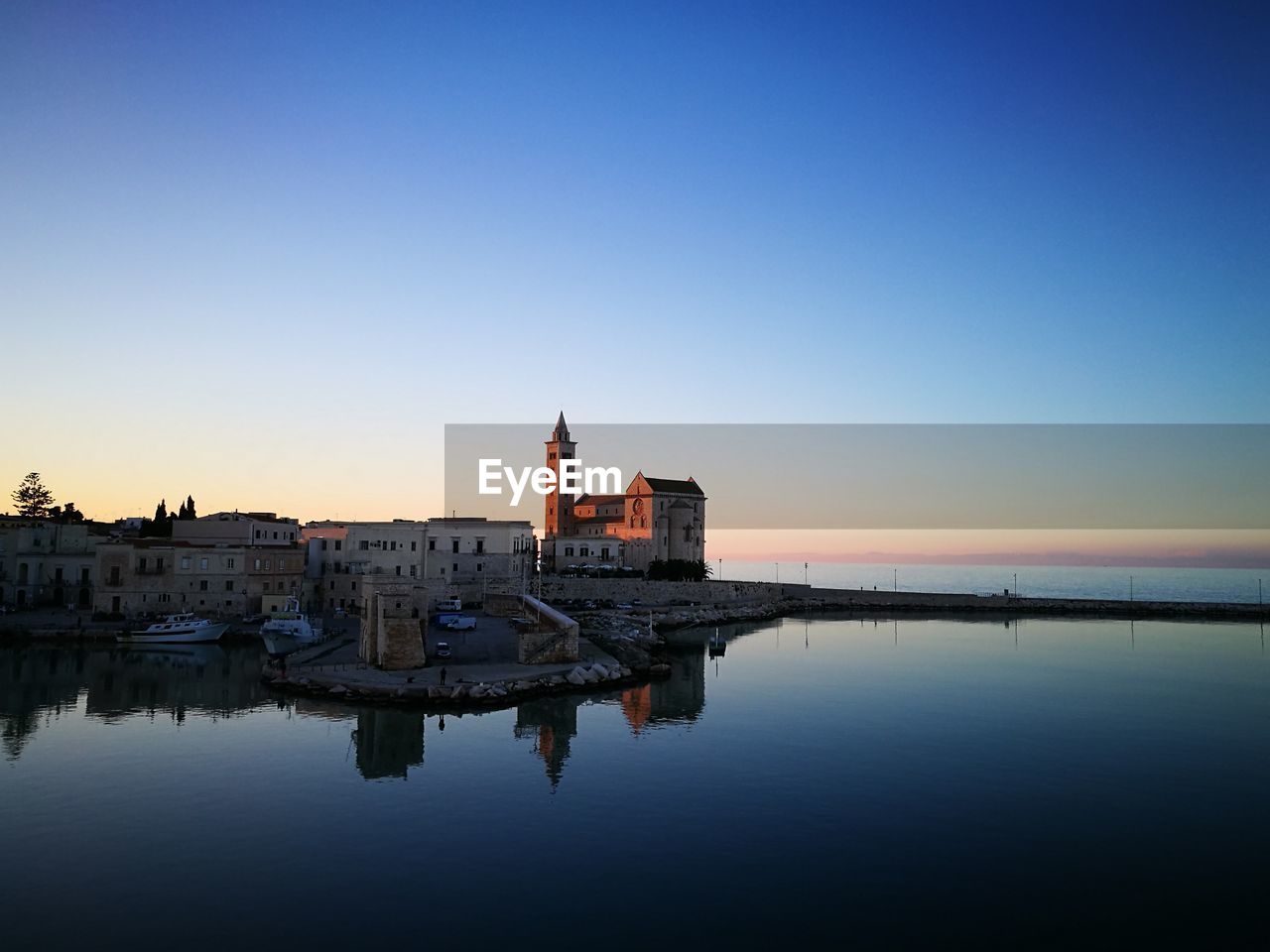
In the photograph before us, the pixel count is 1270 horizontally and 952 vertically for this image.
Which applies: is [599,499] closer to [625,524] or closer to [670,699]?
[625,524]

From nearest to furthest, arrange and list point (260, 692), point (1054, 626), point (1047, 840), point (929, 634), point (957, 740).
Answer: point (1047, 840) → point (957, 740) → point (260, 692) → point (929, 634) → point (1054, 626)

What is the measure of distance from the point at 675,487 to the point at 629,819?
7084 centimetres

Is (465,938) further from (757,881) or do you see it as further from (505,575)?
(505,575)

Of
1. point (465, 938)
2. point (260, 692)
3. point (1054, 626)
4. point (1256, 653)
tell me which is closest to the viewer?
point (465, 938)

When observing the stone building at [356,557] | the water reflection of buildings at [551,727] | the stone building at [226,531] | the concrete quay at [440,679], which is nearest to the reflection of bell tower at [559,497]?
the stone building at [356,557]

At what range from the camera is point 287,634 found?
42.0 metres

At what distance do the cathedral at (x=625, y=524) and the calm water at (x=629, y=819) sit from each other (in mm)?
48723

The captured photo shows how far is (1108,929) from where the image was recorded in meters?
13.7

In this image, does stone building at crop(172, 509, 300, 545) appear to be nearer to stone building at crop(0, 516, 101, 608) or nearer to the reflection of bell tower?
stone building at crop(0, 516, 101, 608)

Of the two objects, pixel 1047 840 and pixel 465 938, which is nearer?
pixel 465 938

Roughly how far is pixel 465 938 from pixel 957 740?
19314 mm

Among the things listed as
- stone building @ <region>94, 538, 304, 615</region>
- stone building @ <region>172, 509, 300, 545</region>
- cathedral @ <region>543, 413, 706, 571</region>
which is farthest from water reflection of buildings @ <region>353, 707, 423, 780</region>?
cathedral @ <region>543, 413, 706, 571</region>

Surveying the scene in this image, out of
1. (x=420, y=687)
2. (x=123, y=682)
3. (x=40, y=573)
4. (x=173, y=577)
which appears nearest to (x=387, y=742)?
(x=420, y=687)

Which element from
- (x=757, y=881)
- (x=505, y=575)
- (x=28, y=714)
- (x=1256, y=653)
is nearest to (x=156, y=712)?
(x=28, y=714)
